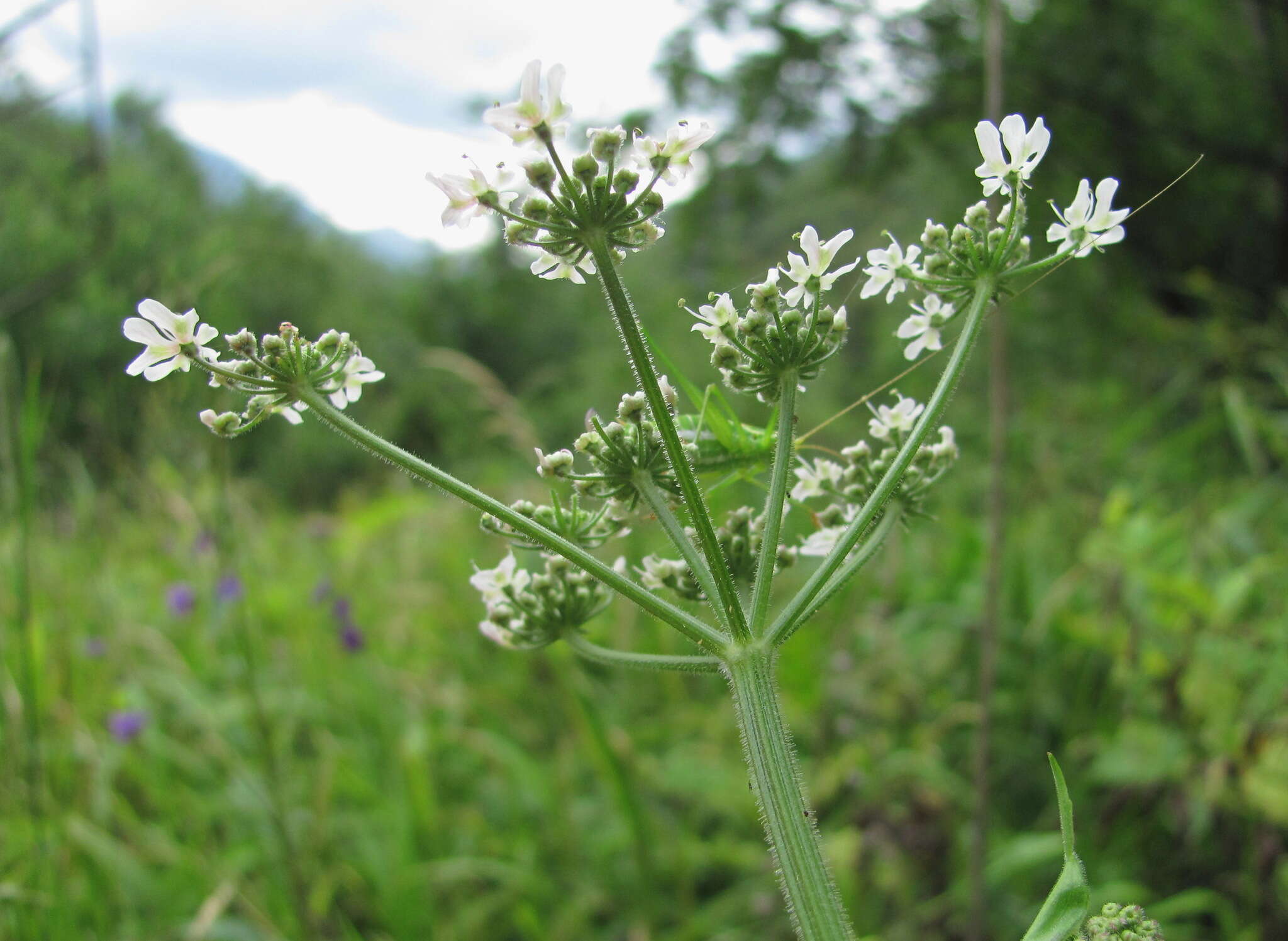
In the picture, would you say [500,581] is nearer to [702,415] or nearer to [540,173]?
[702,415]

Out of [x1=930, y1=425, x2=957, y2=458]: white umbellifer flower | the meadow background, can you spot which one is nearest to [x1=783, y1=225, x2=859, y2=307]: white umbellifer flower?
[x1=930, y1=425, x2=957, y2=458]: white umbellifer flower

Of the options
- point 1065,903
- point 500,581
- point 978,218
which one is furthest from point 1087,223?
point 500,581

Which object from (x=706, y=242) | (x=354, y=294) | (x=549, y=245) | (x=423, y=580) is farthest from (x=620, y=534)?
(x=354, y=294)

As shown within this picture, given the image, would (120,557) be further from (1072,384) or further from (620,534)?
(1072,384)

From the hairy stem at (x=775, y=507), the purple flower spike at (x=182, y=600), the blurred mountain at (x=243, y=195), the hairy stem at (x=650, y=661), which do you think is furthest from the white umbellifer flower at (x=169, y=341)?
the blurred mountain at (x=243, y=195)

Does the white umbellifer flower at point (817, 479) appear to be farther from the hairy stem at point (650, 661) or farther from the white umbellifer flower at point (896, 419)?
the hairy stem at point (650, 661)

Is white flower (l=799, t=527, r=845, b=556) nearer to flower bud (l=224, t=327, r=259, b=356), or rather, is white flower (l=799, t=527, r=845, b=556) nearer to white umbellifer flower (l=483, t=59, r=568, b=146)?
white umbellifer flower (l=483, t=59, r=568, b=146)
